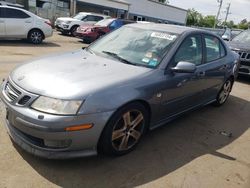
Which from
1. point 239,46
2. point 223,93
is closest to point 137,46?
point 223,93

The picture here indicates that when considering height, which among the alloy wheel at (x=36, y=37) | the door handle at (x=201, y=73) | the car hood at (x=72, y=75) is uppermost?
the car hood at (x=72, y=75)

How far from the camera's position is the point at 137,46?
174 inches

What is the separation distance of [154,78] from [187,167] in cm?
119

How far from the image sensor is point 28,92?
3.33 metres

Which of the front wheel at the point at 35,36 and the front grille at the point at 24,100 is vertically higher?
the front grille at the point at 24,100

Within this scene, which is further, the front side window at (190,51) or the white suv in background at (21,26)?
the white suv in background at (21,26)

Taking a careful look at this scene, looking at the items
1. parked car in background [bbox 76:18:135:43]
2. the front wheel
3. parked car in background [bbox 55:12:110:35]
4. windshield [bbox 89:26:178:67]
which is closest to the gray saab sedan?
windshield [bbox 89:26:178:67]

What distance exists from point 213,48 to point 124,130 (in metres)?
2.76

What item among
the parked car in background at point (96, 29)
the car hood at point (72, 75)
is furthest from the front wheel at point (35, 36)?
the car hood at point (72, 75)

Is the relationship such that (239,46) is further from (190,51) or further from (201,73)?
(190,51)

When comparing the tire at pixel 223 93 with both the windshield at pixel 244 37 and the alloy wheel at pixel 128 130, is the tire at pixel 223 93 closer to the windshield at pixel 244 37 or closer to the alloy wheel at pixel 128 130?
the alloy wheel at pixel 128 130

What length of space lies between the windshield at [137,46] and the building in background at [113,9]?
22961mm

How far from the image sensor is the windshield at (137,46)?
4.22 meters

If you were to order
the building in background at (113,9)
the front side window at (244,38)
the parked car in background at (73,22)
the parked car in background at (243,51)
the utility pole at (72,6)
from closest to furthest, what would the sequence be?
the parked car in background at (243,51), the front side window at (244,38), the parked car in background at (73,22), the building in background at (113,9), the utility pole at (72,6)
